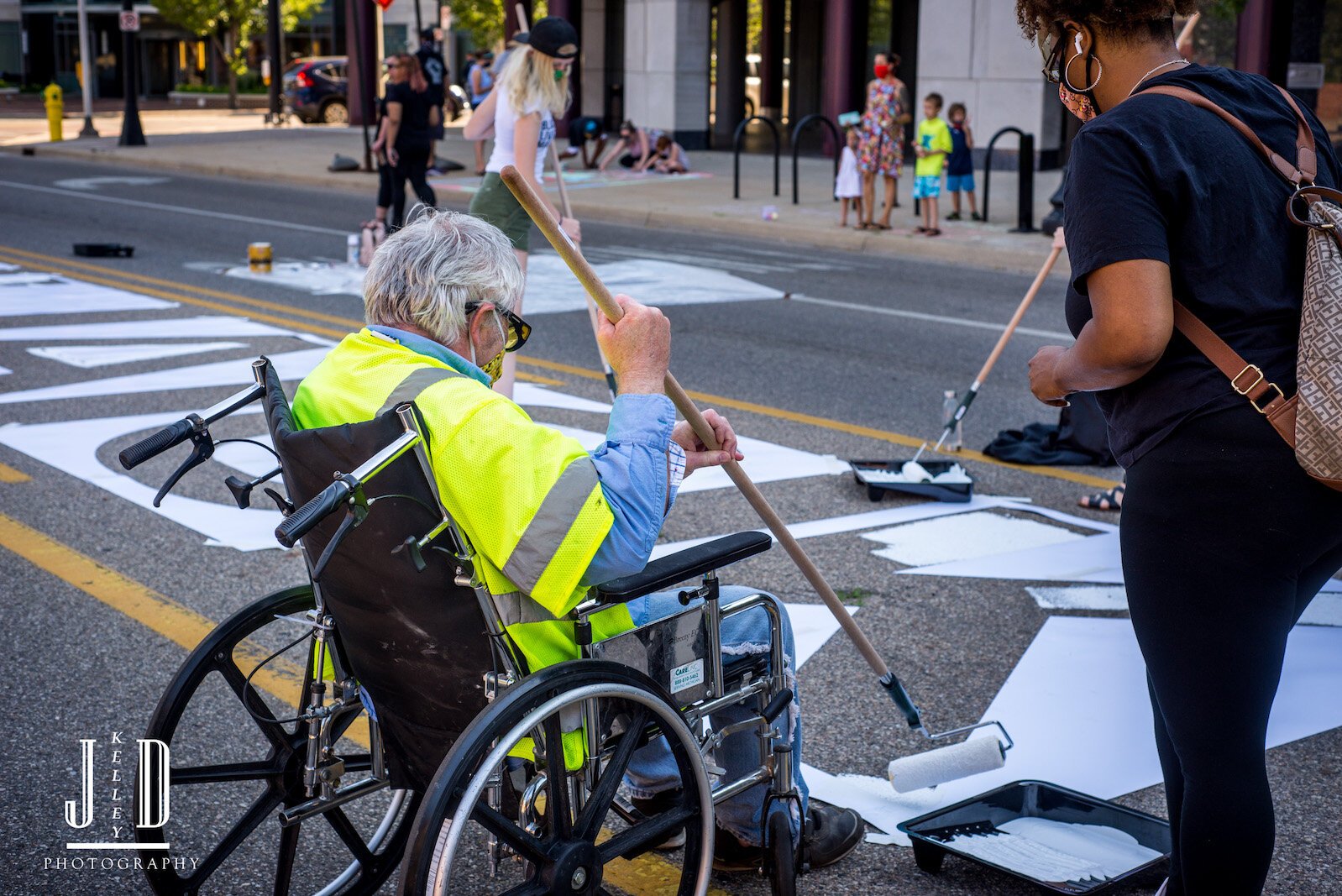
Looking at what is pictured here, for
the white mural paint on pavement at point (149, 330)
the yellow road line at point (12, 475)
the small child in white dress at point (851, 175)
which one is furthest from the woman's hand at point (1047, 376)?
the small child in white dress at point (851, 175)

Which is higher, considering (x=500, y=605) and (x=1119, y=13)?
(x=1119, y=13)

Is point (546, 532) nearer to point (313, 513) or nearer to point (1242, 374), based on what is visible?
point (313, 513)

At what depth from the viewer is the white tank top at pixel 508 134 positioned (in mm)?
7523

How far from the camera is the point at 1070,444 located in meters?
6.60

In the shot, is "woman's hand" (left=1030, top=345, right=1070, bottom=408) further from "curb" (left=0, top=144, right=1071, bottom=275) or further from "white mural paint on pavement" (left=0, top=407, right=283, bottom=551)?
"curb" (left=0, top=144, right=1071, bottom=275)

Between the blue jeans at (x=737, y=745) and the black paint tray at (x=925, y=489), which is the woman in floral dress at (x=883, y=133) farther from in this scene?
the blue jeans at (x=737, y=745)

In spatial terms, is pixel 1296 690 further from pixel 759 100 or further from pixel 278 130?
pixel 278 130

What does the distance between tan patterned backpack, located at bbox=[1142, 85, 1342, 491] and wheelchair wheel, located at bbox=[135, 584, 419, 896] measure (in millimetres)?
1796

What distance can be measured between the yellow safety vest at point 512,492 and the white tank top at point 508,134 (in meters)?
5.12

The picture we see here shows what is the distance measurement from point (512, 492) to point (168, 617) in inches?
102

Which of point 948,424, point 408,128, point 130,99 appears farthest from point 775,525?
point 130,99

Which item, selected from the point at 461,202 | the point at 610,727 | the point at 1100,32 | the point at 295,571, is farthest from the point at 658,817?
the point at 461,202

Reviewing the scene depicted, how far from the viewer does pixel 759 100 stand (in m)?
30.6

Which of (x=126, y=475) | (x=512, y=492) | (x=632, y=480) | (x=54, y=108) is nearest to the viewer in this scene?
(x=512, y=492)
